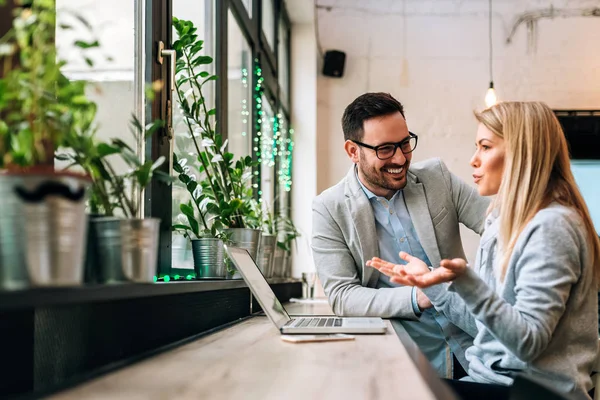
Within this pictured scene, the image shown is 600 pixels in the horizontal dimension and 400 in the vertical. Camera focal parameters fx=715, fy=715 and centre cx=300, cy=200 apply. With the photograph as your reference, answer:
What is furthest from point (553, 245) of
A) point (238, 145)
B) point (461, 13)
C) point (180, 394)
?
point (461, 13)

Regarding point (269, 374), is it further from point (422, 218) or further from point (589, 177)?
point (589, 177)

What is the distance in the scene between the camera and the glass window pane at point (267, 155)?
449cm

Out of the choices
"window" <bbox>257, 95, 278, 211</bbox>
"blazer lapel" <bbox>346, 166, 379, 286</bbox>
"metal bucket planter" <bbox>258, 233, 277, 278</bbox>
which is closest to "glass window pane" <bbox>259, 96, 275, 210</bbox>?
"window" <bbox>257, 95, 278, 211</bbox>

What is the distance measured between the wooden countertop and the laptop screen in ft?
0.57

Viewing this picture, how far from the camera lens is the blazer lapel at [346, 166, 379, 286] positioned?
2.51 meters

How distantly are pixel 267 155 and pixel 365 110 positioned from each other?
200cm

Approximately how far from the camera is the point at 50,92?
1.09 meters

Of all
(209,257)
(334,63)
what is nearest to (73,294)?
(209,257)

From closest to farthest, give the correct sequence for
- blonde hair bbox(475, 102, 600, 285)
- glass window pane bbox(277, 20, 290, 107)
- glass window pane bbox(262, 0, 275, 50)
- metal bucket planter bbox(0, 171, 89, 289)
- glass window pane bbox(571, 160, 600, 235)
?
metal bucket planter bbox(0, 171, 89, 289) < blonde hair bbox(475, 102, 600, 285) < glass window pane bbox(262, 0, 275, 50) < glass window pane bbox(277, 20, 290, 107) < glass window pane bbox(571, 160, 600, 235)

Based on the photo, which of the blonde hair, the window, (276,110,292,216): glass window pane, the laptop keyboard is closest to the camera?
the blonde hair

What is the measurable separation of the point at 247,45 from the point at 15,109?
123 inches

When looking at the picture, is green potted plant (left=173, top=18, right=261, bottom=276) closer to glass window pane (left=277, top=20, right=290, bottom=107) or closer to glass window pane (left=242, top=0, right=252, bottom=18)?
glass window pane (left=242, top=0, right=252, bottom=18)

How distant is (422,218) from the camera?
8.37 feet

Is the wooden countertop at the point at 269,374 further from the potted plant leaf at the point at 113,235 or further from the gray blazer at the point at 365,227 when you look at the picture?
the gray blazer at the point at 365,227
